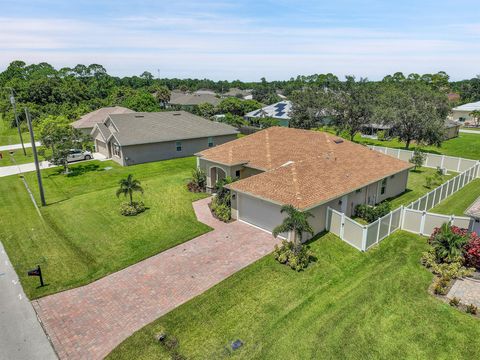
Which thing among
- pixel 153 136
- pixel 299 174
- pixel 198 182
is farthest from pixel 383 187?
pixel 153 136

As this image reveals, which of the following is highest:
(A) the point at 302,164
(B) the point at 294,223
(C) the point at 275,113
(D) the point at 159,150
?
(A) the point at 302,164

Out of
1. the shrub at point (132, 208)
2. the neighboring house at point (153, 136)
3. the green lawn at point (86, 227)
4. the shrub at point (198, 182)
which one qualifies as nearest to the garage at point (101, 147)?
the neighboring house at point (153, 136)

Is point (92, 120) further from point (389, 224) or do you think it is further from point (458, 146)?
point (458, 146)

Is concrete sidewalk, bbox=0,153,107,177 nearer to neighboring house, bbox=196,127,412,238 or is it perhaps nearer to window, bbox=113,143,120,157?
window, bbox=113,143,120,157

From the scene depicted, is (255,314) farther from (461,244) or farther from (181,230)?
(461,244)

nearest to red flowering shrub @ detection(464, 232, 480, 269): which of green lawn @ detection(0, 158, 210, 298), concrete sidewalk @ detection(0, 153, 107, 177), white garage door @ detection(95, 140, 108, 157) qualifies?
green lawn @ detection(0, 158, 210, 298)

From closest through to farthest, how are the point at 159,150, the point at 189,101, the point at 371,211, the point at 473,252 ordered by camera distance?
the point at 473,252, the point at 371,211, the point at 159,150, the point at 189,101

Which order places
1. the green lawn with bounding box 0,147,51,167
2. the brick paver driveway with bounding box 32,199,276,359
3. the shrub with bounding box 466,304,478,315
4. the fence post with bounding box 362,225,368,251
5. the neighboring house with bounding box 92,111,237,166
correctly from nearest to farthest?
the brick paver driveway with bounding box 32,199,276,359 < the shrub with bounding box 466,304,478,315 < the fence post with bounding box 362,225,368,251 < the neighboring house with bounding box 92,111,237,166 < the green lawn with bounding box 0,147,51,167
